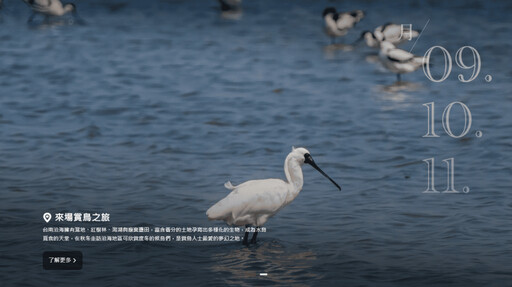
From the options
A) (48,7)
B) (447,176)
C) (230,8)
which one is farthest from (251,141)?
(230,8)

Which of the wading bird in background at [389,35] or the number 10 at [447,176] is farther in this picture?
the wading bird in background at [389,35]

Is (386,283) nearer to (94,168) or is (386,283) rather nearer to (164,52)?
(94,168)

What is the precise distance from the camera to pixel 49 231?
13.9 m

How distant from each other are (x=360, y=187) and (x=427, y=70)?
828 cm

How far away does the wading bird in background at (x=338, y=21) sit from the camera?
2747cm

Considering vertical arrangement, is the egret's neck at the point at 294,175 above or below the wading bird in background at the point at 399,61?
below

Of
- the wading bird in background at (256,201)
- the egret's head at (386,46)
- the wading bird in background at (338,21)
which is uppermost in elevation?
the wading bird in background at (338,21)

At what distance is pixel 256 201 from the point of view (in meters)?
13.7

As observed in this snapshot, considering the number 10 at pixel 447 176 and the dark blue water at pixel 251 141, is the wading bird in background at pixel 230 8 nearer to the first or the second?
the dark blue water at pixel 251 141

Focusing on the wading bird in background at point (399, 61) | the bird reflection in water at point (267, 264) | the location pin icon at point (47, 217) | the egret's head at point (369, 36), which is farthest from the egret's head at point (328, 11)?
the bird reflection in water at point (267, 264)

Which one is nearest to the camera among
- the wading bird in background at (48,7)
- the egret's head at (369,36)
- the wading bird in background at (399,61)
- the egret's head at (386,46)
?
the wading bird in background at (399,61)

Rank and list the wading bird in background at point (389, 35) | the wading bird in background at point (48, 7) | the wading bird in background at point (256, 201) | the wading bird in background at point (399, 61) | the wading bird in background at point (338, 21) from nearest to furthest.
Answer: the wading bird in background at point (256, 201) < the wading bird in background at point (399, 61) < the wading bird in background at point (389, 35) < the wading bird in background at point (338, 21) < the wading bird in background at point (48, 7)

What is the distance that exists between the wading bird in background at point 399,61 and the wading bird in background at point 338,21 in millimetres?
3579

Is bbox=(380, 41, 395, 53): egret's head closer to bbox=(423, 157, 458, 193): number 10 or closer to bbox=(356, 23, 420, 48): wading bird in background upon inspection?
bbox=(356, 23, 420, 48): wading bird in background
